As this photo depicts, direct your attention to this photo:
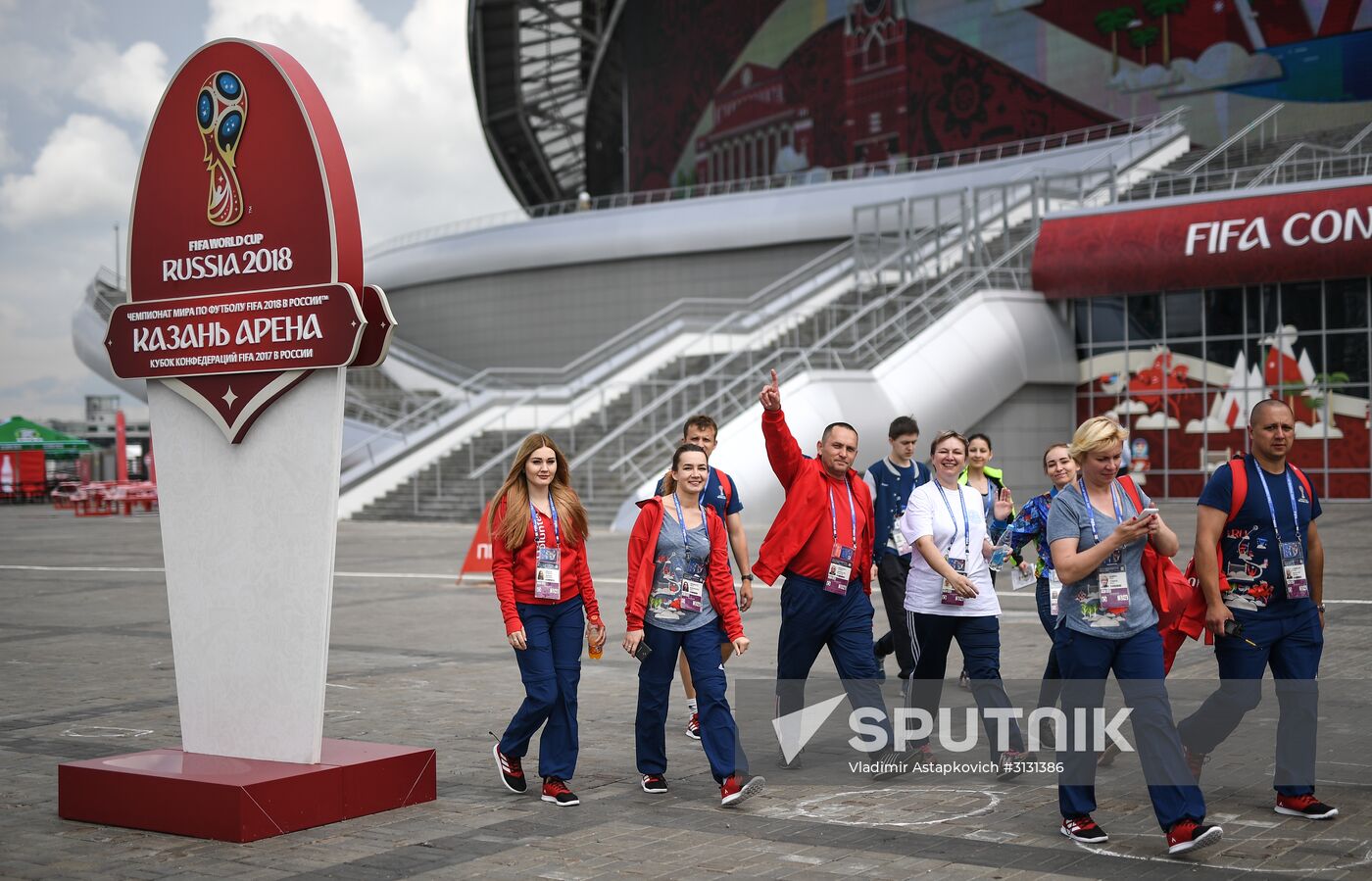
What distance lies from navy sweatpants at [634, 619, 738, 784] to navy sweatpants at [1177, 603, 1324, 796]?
223cm

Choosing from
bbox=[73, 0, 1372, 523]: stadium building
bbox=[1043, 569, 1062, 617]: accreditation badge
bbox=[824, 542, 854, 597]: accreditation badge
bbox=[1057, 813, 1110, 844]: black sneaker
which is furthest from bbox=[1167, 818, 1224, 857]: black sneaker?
bbox=[73, 0, 1372, 523]: stadium building

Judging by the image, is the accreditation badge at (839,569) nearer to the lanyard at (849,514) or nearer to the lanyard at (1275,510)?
the lanyard at (849,514)

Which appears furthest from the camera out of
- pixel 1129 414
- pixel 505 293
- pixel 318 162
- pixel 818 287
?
pixel 505 293

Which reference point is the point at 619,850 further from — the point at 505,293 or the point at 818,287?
the point at 505,293

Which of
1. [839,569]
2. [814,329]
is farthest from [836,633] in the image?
[814,329]

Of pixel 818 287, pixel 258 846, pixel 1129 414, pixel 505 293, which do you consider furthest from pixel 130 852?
pixel 505 293

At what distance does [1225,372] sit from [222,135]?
2706 centimetres

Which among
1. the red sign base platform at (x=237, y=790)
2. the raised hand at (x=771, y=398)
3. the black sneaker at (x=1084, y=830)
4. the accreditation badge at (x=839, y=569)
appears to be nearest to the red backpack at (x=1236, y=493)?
the black sneaker at (x=1084, y=830)

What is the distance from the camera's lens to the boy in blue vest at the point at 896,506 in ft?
32.5

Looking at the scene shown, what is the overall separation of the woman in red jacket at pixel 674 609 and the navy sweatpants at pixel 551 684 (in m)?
0.16

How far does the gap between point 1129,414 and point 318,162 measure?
27.6 m

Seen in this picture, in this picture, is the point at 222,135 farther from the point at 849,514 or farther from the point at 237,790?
the point at 849,514

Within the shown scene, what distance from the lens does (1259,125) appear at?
40.5m

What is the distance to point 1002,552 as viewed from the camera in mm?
7223
